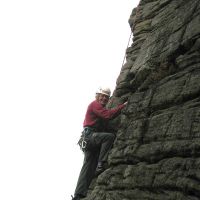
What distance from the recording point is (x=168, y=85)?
37.0 feet

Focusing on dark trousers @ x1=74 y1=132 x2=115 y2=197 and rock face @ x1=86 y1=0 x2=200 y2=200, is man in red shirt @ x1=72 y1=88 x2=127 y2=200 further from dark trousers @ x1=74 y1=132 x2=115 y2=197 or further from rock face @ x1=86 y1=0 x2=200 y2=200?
rock face @ x1=86 y1=0 x2=200 y2=200

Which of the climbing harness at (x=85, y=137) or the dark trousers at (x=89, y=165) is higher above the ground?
the climbing harness at (x=85, y=137)

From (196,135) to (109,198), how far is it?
3422 mm

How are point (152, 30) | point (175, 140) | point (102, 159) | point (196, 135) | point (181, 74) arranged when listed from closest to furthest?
point (196, 135), point (175, 140), point (181, 74), point (102, 159), point (152, 30)

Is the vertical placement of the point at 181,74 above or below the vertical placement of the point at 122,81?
below

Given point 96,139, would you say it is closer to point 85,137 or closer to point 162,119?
point 85,137

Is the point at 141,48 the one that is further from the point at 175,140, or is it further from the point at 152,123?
the point at 175,140

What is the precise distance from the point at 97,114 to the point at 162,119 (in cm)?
359

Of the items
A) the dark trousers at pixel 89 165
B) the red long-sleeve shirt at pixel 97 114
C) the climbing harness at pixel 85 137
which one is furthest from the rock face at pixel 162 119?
the climbing harness at pixel 85 137

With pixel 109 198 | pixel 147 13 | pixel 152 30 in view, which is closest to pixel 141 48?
pixel 152 30

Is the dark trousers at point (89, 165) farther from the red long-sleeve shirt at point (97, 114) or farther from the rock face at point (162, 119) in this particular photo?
the rock face at point (162, 119)

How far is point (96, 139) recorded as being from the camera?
13.8 m

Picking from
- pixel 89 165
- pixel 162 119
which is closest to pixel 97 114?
pixel 89 165

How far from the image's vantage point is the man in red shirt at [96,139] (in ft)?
44.5
